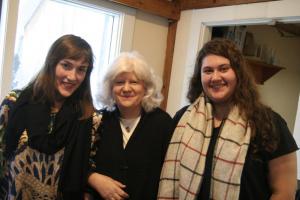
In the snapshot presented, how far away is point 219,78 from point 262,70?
6.76 ft

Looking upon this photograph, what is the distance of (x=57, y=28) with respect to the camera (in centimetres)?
226

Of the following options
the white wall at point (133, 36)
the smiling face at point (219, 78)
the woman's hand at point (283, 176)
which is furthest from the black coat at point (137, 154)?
the white wall at point (133, 36)

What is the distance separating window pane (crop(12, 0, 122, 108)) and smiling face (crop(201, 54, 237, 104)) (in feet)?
2.77

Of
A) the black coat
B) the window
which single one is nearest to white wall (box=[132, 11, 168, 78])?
the window

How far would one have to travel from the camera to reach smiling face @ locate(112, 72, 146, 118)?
1.39m

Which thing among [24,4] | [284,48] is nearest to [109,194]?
[24,4]

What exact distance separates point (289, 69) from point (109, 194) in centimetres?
277

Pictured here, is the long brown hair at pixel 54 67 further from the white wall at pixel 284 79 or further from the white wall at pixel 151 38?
the white wall at pixel 284 79

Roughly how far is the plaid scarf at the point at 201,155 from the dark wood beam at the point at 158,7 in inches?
48.3

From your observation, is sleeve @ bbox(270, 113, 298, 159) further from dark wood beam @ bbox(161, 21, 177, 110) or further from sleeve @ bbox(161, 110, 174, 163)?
dark wood beam @ bbox(161, 21, 177, 110)

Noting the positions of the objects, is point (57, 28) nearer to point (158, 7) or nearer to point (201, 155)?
point (158, 7)

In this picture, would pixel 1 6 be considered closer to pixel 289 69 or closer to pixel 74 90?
pixel 74 90

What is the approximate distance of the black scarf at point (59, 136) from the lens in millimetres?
1322

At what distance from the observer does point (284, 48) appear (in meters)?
3.42
